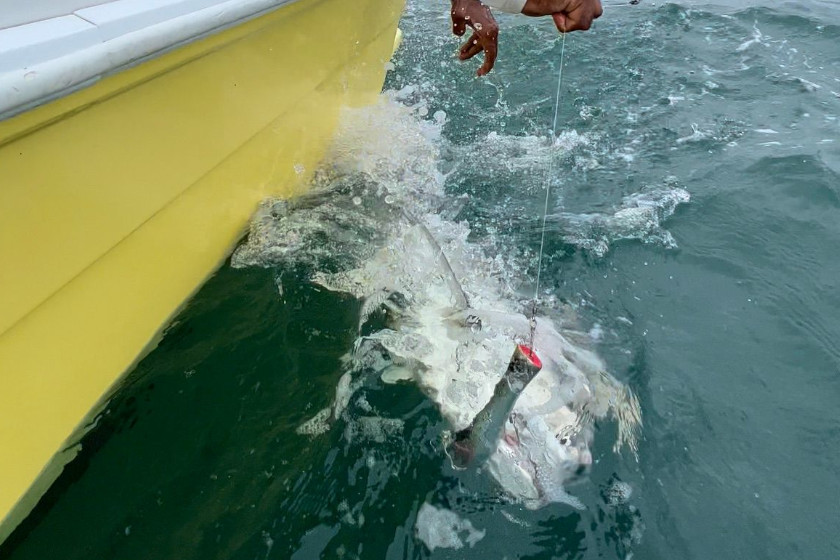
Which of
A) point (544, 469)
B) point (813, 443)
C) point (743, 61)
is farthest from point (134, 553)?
point (743, 61)

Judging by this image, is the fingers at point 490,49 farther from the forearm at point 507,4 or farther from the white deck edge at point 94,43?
the white deck edge at point 94,43

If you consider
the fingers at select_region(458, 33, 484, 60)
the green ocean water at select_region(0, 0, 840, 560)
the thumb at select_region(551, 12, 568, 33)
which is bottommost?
the green ocean water at select_region(0, 0, 840, 560)

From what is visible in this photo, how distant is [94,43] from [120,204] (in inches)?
20.8

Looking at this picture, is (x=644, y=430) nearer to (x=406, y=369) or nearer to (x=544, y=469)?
(x=544, y=469)

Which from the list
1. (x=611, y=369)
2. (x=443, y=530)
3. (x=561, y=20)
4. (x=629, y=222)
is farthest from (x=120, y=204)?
(x=629, y=222)

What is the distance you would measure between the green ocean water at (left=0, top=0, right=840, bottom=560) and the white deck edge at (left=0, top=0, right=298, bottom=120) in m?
1.20

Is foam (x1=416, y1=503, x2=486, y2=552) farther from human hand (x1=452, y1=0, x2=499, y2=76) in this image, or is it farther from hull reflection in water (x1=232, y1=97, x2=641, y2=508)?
human hand (x1=452, y1=0, x2=499, y2=76)

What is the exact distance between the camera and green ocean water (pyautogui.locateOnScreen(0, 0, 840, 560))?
1.93 m

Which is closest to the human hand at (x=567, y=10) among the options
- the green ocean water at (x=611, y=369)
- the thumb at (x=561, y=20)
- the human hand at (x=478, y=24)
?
the thumb at (x=561, y=20)

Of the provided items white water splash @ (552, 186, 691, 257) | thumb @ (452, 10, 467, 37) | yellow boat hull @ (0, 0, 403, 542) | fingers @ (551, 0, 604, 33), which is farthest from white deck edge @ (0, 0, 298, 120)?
white water splash @ (552, 186, 691, 257)

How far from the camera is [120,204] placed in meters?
1.93

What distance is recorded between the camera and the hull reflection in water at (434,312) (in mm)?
2162

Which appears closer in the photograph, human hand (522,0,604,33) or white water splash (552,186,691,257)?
human hand (522,0,604,33)

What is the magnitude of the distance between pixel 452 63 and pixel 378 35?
157 centimetres
